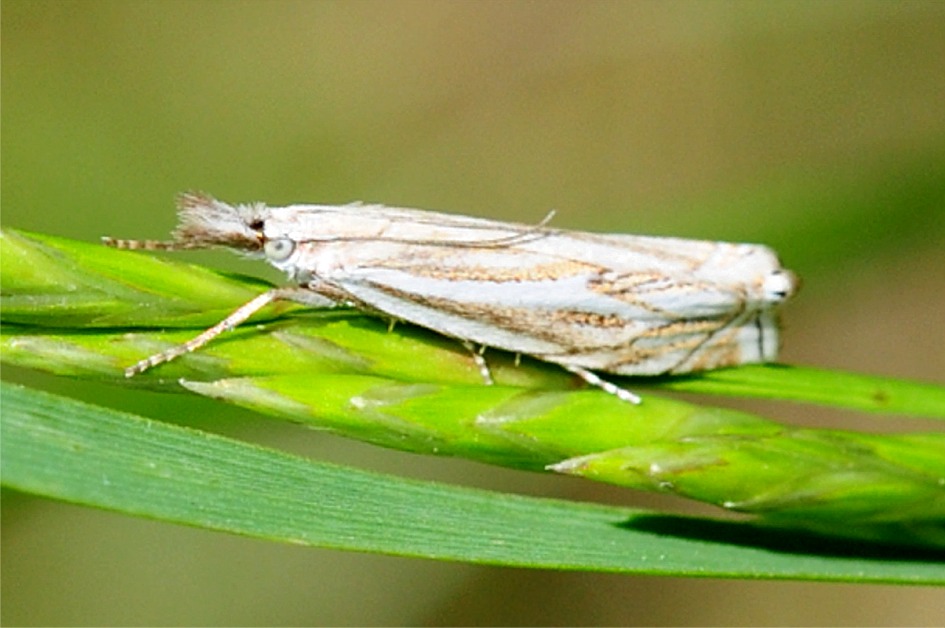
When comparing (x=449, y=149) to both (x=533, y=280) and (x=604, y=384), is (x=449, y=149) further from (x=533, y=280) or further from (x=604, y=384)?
(x=604, y=384)

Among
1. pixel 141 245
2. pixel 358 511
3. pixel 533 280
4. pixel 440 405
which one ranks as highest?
pixel 533 280

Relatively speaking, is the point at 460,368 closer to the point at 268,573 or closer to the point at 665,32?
the point at 268,573

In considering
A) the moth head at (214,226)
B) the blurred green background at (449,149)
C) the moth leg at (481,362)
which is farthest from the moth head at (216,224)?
the blurred green background at (449,149)

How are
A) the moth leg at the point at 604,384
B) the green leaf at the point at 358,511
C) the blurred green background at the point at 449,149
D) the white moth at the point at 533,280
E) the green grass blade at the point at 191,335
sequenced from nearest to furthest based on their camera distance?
the green leaf at the point at 358,511
the green grass blade at the point at 191,335
the moth leg at the point at 604,384
the white moth at the point at 533,280
the blurred green background at the point at 449,149

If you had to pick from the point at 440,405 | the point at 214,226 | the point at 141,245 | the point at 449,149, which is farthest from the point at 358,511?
the point at 449,149

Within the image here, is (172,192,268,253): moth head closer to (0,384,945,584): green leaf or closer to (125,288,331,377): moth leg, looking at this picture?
(125,288,331,377): moth leg

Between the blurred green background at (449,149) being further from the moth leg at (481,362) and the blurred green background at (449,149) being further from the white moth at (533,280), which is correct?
the moth leg at (481,362)
